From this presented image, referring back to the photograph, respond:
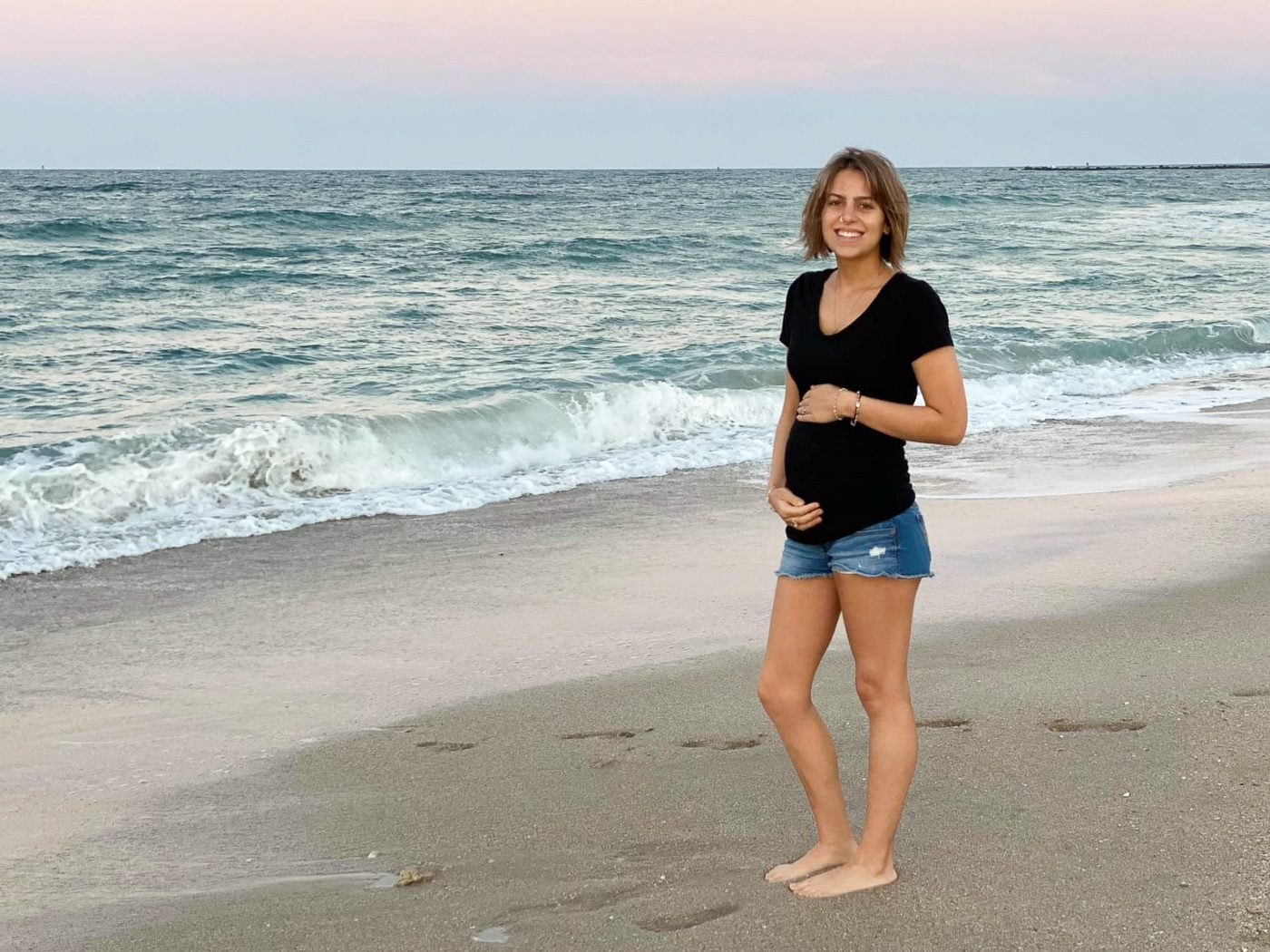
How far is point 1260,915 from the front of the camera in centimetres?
280

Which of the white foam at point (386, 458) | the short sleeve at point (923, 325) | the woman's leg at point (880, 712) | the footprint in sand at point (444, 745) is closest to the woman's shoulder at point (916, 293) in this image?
the short sleeve at point (923, 325)

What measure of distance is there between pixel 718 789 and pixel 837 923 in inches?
32.7

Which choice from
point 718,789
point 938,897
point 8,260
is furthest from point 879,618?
point 8,260

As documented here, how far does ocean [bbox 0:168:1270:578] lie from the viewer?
873 cm

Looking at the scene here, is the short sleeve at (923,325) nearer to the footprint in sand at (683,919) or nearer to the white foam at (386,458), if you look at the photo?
the footprint in sand at (683,919)

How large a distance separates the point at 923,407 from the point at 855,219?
1.47ft

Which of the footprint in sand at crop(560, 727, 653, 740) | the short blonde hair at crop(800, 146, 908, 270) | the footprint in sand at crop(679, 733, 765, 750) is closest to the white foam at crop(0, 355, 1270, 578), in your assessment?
the footprint in sand at crop(560, 727, 653, 740)

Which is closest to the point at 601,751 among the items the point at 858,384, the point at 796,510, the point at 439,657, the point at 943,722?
the point at 943,722

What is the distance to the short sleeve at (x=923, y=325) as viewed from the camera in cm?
274

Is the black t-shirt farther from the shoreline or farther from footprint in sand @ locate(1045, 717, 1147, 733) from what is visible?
footprint in sand @ locate(1045, 717, 1147, 733)

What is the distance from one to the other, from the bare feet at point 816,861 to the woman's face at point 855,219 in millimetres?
1414

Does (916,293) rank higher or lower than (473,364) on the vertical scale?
higher

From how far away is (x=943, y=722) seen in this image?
4.10 m

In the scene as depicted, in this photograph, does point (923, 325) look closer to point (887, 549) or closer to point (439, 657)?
point (887, 549)
